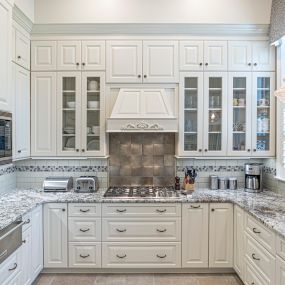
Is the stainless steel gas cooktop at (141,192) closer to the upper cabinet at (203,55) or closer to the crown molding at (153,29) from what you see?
the upper cabinet at (203,55)

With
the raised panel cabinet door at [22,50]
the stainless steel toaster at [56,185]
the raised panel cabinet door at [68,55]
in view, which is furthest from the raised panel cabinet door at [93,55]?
the stainless steel toaster at [56,185]

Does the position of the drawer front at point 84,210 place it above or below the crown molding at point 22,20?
below

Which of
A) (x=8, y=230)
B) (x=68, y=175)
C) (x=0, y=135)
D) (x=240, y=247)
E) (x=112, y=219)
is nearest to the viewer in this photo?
(x=8, y=230)

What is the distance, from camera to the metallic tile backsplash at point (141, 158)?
4059mm

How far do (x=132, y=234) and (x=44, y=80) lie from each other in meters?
2.02

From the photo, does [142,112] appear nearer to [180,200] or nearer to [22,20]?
[180,200]

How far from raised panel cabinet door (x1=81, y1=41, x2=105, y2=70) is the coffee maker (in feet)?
6.90

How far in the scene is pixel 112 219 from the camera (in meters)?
3.37

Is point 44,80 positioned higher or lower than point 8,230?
higher

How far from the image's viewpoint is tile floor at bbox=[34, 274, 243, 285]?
10.7 ft

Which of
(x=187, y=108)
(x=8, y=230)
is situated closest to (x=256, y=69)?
(x=187, y=108)

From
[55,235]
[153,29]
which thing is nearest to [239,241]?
[55,235]

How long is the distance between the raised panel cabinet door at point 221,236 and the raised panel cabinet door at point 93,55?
80.1 inches

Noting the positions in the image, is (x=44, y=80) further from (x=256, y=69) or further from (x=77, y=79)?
(x=256, y=69)
